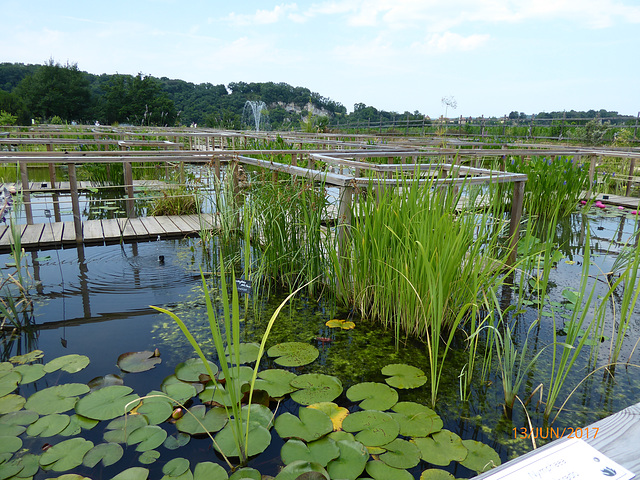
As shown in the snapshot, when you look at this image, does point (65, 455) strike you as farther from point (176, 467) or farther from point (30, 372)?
point (30, 372)

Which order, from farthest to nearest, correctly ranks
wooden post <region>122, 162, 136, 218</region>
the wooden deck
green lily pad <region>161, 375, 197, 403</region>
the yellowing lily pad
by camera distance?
wooden post <region>122, 162, 136, 218</region> < the wooden deck < the yellowing lily pad < green lily pad <region>161, 375, 197, 403</region>

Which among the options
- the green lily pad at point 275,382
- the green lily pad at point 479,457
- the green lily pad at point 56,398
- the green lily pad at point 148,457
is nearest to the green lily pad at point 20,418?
the green lily pad at point 56,398

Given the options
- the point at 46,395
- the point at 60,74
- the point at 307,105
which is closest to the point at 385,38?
the point at 307,105

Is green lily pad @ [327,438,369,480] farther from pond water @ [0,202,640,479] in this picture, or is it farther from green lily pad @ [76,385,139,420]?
green lily pad @ [76,385,139,420]

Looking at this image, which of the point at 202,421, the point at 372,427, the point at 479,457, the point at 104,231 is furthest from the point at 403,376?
the point at 104,231

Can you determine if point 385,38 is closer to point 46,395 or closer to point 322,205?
point 322,205

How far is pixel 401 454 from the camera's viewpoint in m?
1.38

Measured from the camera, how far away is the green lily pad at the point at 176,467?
1.28 m

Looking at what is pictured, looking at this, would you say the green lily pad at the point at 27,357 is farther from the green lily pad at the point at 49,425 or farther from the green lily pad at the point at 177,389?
the green lily pad at the point at 177,389

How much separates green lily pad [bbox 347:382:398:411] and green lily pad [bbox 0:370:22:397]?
1.44 m

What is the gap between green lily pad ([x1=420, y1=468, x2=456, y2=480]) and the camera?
1.29 m

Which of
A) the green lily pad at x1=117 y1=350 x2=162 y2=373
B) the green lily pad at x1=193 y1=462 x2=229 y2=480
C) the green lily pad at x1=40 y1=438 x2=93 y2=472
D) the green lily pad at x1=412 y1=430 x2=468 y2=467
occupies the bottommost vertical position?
the green lily pad at x1=117 y1=350 x2=162 y2=373

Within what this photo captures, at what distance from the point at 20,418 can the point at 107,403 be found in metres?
0.30


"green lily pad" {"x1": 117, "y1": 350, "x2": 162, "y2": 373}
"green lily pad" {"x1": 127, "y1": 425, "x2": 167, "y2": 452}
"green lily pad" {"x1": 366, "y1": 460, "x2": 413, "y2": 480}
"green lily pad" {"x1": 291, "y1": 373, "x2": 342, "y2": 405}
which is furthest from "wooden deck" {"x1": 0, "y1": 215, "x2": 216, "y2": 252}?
"green lily pad" {"x1": 366, "y1": 460, "x2": 413, "y2": 480}
